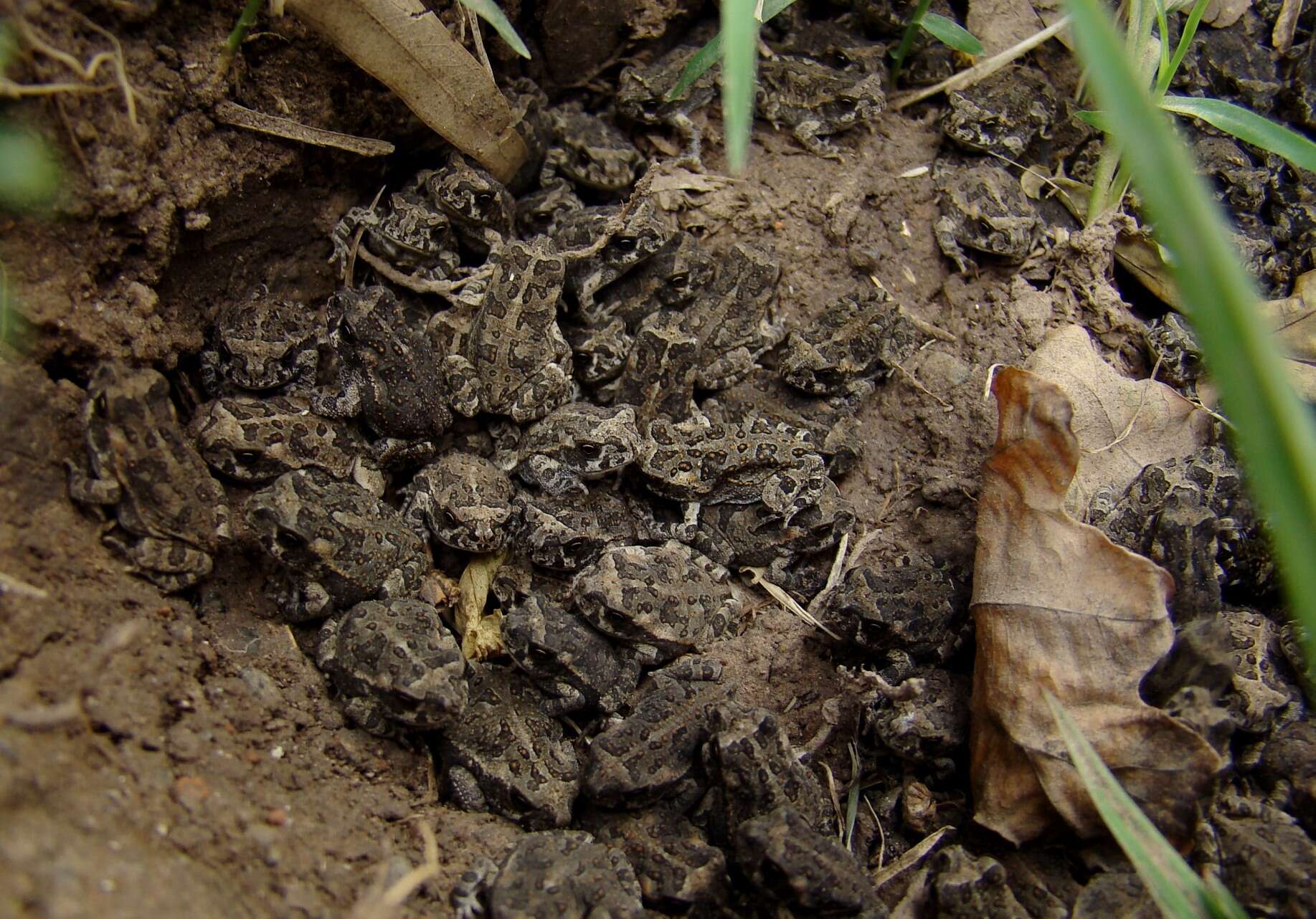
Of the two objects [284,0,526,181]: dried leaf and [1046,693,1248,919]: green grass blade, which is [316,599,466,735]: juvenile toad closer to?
[1046,693,1248,919]: green grass blade

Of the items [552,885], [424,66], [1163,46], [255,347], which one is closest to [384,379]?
[255,347]

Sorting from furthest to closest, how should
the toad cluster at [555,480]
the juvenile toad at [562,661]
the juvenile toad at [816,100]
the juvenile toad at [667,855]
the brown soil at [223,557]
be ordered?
1. the juvenile toad at [816,100]
2. the juvenile toad at [562,661]
3. the toad cluster at [555,480]
4. the juvenile toad at [667,855]
5. the brown soil at [223,557]

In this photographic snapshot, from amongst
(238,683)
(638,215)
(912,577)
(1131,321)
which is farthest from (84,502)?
(1131,321)

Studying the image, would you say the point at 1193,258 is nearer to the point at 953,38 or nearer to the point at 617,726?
the point at 617,726

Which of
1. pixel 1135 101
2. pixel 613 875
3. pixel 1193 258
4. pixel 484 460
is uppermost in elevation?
pixel 1135 101

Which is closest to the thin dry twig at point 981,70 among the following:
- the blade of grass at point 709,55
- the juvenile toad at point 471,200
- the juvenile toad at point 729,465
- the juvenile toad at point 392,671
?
the blade of grass at point 709,55

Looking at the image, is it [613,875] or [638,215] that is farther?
[638,215]

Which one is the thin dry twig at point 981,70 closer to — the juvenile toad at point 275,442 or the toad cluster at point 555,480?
the toad cluster at point 555,480
